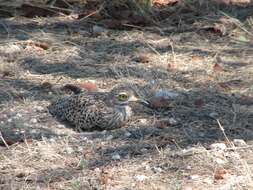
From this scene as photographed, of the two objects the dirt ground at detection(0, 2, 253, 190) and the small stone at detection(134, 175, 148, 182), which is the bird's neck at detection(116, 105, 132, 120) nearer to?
the dirt ground at detection(0, 2, 253, 190)

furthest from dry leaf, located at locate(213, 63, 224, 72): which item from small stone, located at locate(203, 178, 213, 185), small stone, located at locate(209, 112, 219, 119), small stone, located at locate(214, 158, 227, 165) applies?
small stone, located at locate(203, 178, 213, 185)

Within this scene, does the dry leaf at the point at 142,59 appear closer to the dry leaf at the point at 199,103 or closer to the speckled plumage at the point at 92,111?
the dry leaf at the point at 199,103

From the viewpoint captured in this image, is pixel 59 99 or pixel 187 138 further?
pixel 59 99

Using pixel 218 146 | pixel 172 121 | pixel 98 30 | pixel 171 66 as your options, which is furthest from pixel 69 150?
pixel 98 30

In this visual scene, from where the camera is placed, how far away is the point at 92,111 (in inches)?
202

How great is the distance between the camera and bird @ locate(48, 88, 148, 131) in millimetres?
5078

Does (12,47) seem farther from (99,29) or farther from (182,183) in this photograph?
(182,183)

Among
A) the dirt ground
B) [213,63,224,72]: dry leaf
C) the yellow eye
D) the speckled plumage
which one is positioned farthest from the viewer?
[213,63,224,72]: dry leaf

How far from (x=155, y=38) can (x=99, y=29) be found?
0.56 meters

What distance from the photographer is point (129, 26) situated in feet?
23.6

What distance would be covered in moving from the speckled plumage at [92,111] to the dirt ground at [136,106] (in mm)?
68

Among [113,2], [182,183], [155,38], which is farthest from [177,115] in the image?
[113,2]

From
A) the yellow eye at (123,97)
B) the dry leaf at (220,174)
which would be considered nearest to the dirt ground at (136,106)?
the dry leaf at (220,174)

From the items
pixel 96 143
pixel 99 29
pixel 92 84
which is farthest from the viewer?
pixel 99 29
